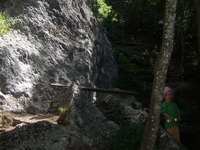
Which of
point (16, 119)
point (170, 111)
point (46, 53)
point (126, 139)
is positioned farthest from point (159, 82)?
point (46, 53)

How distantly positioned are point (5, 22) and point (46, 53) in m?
1.32

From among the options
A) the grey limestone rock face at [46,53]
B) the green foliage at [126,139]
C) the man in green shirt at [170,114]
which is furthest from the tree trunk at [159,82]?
the grey limestone rock face at [46,53]

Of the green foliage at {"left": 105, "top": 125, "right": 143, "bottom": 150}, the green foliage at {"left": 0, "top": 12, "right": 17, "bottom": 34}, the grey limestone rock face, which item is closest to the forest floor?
the grey limestone rock face

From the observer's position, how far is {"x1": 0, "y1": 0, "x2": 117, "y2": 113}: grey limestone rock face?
6.48 metres

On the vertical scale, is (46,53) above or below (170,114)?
above

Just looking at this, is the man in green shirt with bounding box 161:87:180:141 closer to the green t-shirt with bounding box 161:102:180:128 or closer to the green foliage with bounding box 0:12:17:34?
the green t-shirt with bounding box 161:102:180:128

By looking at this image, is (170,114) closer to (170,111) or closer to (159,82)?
(170,111)

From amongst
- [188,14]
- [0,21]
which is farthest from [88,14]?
[188,14]

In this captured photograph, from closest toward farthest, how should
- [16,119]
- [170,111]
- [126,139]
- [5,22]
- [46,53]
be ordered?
[126,139] < [16,119] < [170,111] < [5,22] < [46,53]

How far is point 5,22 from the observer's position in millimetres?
7363

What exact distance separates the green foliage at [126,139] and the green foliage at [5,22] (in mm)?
3971

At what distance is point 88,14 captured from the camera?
10.1 meters

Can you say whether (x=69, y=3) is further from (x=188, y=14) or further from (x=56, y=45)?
(x=188, y=14)

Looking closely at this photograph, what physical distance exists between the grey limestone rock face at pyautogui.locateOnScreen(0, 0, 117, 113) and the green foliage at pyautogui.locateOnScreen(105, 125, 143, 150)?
92.4 inches
